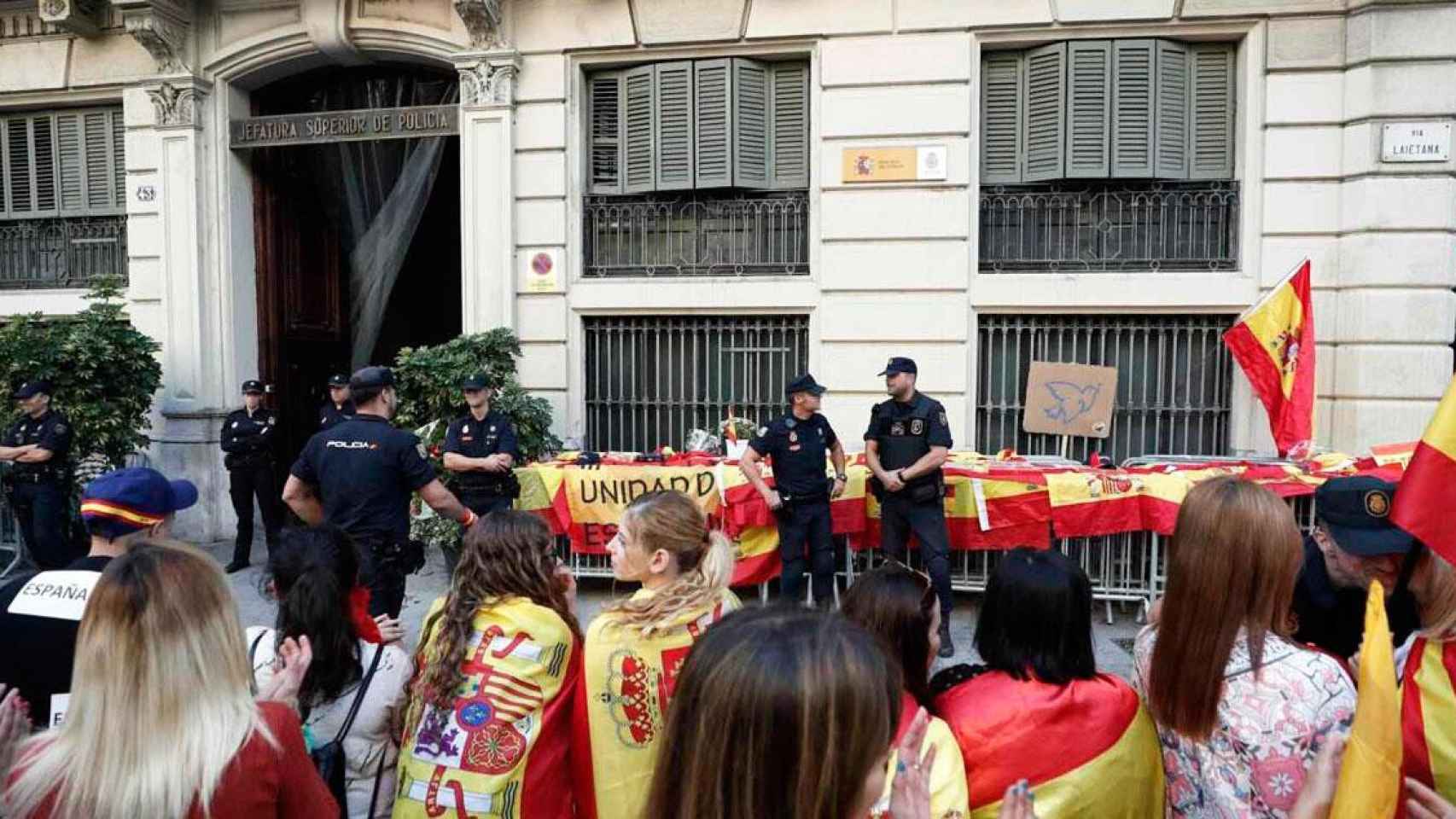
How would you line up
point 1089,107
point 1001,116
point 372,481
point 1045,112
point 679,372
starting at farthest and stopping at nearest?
point 679,372
point 1001,116
point 1045,112
point 1089,107
point 372,481

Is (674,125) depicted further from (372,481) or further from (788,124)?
(372,481)

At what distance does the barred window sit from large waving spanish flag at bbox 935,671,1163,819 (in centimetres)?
758

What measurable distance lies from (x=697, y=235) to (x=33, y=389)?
21.3ft

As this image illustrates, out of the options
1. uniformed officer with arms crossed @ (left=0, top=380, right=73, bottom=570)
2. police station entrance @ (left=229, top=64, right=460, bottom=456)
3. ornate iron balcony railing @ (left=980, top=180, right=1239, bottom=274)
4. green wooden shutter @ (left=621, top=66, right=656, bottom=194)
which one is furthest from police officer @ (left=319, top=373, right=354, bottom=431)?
ornate iron balcony railing @ (left=980, top=180, right=1239, bottom=274)

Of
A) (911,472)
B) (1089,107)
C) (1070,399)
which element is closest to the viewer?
(911,472)

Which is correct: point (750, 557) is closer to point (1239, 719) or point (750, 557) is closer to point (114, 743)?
point (1239, 719)

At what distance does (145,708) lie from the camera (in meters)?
1.75

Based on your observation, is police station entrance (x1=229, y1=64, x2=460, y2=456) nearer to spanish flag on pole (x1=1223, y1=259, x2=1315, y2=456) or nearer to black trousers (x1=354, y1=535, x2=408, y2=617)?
black trousers (x1=354, y1=535, x2=408, y2=617)

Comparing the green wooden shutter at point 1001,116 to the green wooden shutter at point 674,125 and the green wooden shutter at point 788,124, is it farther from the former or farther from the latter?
the green wooden shutter at point 674,125

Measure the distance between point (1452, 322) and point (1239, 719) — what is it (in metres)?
8.65

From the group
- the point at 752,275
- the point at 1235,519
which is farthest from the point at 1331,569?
the point at 752,275

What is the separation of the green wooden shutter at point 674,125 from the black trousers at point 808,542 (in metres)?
4.34

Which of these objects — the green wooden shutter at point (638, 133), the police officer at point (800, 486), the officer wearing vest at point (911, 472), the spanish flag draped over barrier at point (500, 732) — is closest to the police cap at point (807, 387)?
the police officer at point (800, 486)

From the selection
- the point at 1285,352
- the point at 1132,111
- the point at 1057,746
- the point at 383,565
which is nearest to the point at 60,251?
the point at 383,565
